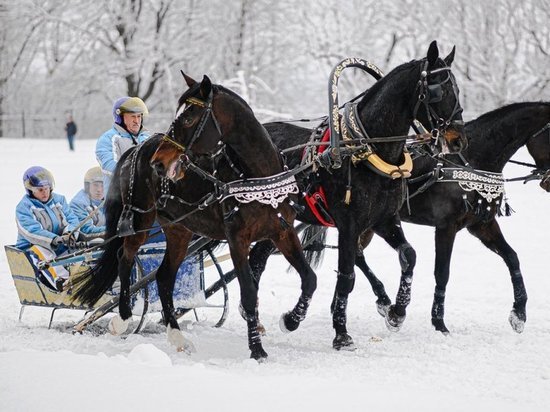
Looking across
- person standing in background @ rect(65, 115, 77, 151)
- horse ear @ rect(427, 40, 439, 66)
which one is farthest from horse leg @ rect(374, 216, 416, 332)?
person standing in background @ rect(65, 115, 77, 151)

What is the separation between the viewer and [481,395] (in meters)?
4.75

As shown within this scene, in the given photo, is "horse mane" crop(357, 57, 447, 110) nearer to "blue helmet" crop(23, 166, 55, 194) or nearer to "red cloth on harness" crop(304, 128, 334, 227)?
"red cloth on harness" crop(304, 128, 334, 227)

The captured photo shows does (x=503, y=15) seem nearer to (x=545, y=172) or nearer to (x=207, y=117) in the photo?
(x=545, y=172)

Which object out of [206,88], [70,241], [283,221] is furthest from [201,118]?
[70,241]

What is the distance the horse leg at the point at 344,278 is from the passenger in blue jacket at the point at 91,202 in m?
2.68

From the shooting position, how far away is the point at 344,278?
242 inches

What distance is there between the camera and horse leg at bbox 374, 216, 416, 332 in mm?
6566

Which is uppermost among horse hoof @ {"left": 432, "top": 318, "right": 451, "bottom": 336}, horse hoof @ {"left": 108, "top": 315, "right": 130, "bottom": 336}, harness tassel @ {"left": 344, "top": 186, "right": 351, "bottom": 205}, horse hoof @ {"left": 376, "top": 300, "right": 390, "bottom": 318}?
harness tassel @ {"left": 344, "top": 186, "right": 351, "bottom": 205}

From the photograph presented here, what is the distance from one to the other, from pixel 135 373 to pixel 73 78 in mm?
27433

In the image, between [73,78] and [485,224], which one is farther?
[73,78]

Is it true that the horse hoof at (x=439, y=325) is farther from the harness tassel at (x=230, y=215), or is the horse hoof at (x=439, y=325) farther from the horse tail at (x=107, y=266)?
the horse tail at (x=107, y=266)

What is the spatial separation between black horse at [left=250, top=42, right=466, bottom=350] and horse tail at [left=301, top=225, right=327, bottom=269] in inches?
45.8

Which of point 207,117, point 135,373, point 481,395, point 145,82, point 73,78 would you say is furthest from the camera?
point 145,82

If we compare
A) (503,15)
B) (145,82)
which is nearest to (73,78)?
(145,82)
